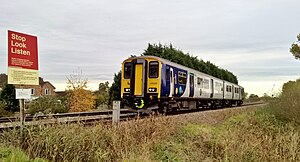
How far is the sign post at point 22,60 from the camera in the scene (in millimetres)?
7105

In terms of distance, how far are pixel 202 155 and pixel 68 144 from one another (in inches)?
149

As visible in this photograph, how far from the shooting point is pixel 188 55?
3812cm

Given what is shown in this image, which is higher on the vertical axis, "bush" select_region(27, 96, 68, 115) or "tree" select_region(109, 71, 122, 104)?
"tree" select_region(109, 71, 122, 104)

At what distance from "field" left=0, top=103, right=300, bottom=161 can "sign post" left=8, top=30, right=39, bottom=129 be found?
833mm

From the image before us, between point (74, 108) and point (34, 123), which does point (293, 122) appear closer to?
point (34, 123)

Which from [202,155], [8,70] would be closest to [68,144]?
[8,70]

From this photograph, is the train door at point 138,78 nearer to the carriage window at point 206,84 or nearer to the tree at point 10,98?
the carriage window at point 206,84

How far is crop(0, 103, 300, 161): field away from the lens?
261 inches

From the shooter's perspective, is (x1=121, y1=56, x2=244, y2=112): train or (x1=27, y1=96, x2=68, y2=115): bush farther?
(x1=27, y1=96, x2=68, y2=115): bush

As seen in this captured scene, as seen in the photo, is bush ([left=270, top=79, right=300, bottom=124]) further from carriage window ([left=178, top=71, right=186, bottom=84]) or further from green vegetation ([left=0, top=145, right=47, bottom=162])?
green vegetation ([left=0, top=145, right=47, bottom=162])

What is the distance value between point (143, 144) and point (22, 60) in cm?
337

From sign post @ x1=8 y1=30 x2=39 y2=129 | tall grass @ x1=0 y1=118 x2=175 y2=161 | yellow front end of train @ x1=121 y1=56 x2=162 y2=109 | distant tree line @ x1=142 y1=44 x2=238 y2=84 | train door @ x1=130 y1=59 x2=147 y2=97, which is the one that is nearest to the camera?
tall grass @ x1=0 y1=118 x2=175 y2=161

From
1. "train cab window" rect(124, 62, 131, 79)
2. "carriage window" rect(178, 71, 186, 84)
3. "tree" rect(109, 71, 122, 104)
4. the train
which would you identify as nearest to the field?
the train

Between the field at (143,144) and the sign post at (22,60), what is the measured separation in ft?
2.73
